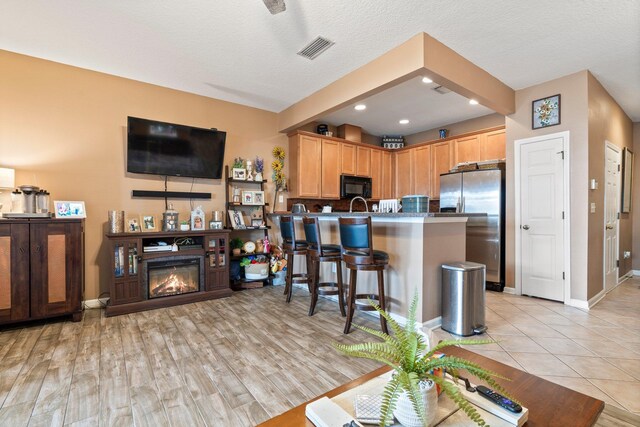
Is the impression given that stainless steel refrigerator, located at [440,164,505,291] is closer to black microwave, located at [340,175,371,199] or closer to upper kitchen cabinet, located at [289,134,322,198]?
black microwave, located at [340,175,371,199]

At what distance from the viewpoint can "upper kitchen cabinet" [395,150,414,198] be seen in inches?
240

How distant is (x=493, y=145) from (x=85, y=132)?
19.3 ft

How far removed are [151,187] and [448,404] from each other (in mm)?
4114

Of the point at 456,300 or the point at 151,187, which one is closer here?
the point at 456,300

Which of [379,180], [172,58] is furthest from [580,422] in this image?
[379,180]

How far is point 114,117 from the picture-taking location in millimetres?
3699

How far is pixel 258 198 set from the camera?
15.0ft

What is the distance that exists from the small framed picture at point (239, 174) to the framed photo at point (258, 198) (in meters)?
0.28

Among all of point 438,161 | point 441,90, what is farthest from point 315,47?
point 438,161

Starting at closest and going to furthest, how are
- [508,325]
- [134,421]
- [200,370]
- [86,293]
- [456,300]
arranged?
[134,421]
[200,370]
[456,300]
[508,325]
[86,293]

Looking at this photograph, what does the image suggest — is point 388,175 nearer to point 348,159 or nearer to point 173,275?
point 348,159

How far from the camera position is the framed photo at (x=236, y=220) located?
4.33 m

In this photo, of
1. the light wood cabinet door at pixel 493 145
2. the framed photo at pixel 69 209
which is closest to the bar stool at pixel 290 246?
the framed photo at pixel 69 209

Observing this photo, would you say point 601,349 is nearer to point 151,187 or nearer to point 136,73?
point 151,187
